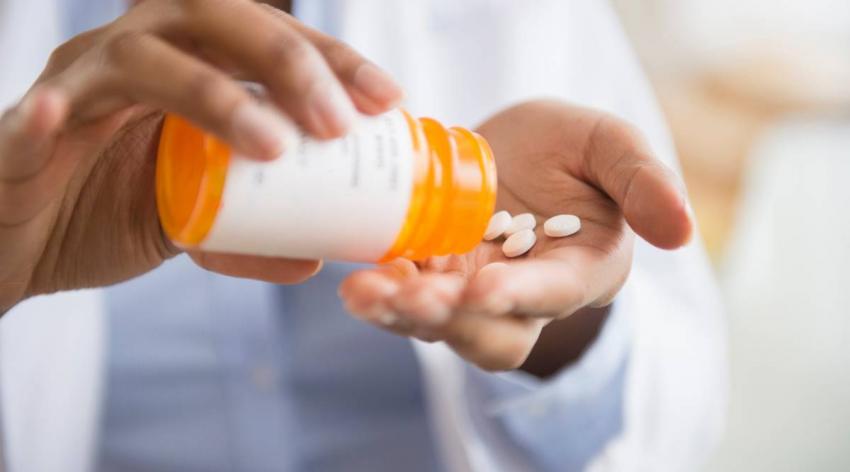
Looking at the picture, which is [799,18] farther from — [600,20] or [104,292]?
[104,292]

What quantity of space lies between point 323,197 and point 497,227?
0.19 meters

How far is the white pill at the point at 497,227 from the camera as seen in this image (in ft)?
2.00

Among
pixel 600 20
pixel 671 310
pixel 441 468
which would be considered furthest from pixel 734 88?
pixel 441 468

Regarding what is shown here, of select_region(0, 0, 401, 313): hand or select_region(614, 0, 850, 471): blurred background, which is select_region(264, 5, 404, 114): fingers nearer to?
select_region(0, 0, 401, 313): hand

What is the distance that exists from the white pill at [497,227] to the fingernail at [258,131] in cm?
23

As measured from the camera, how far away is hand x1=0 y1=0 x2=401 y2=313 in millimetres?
423

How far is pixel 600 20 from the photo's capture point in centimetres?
105

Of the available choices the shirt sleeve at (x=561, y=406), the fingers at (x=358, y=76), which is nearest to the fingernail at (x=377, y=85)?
the fingers at (x=358, y=76)

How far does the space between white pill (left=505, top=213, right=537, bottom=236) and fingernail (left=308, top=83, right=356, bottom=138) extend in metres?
0.20

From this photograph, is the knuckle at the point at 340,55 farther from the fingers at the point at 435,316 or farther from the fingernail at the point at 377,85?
the fingers at the point at 435,316

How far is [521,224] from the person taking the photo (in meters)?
0.61

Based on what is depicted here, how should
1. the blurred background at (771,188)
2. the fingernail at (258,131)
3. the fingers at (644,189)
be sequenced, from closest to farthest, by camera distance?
the fingernail at (258,131)
the fingers at (644,189)
the blurred background at (771,188)

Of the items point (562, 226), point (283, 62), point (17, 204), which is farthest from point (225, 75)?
point (562, 226)

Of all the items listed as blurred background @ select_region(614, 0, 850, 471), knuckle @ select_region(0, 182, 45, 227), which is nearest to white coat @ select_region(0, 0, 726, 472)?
knuckle @ select_region(0, 182, 45, 227)
